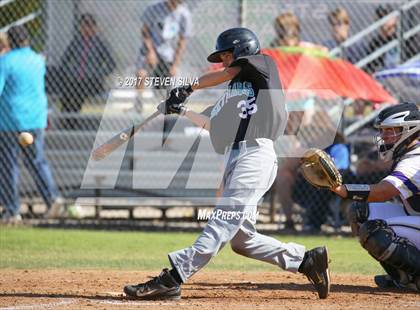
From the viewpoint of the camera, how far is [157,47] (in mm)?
12156

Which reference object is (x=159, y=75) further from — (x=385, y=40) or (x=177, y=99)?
(x=177, y=99)

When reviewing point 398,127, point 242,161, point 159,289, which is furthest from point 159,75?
point 159,289

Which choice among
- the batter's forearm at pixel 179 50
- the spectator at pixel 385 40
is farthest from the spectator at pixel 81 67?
the spectator at pixel 385 40

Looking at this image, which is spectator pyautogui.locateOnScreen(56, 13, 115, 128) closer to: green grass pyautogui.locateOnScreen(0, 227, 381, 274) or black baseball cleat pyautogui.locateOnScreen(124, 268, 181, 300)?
green grass pyautogui.locateOnScreen(0, 227, 381, 274)

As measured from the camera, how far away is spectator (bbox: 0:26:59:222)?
38.2 feet

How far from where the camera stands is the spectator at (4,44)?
38.9 feet

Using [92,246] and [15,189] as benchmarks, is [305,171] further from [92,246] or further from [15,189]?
[15,189]

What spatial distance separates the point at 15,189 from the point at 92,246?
2130mm

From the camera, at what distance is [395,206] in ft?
23.2

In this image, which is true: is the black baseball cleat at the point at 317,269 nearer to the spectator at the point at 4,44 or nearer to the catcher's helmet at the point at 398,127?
the catcher's helmet at the point at 398,127

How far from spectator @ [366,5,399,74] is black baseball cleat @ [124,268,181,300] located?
720cm

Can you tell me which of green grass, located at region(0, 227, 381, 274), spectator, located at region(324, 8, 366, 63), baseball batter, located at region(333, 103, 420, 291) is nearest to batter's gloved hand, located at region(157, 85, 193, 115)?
baseball batter, located at region(333, 103, 420, 291)

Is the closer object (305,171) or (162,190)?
(305,171)

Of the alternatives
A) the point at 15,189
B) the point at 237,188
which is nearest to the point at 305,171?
the point at 237,188
